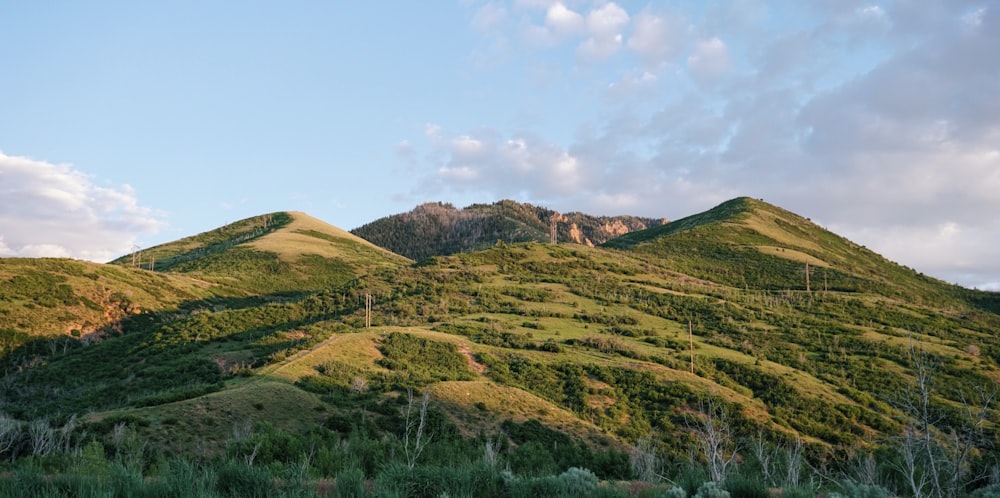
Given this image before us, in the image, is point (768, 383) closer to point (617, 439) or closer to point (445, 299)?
point (617, 439)

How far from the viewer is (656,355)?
53.2 m

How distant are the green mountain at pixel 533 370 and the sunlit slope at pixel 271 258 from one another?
11453 millimetres

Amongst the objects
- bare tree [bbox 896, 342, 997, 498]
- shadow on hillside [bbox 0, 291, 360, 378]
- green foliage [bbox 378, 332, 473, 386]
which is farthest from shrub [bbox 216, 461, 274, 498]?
shadow on hillside [bbox 0, 291, 360, 378]

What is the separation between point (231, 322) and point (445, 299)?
25.2 meters

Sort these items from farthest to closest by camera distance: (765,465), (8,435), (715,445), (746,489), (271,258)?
(271,258), (8,435), (765,465), (715,445), (746,489)

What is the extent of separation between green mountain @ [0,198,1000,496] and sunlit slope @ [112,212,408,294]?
37.6ft

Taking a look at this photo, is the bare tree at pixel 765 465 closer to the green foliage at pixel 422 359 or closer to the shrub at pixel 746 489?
the shrub at pixel 746 489

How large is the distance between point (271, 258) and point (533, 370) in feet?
374

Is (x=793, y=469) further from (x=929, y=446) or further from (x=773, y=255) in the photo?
(x=773, y=255)

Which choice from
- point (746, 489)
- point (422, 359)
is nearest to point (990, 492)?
point (746, 489)

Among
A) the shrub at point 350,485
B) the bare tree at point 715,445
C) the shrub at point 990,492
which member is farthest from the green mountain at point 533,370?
the shrub at point 990,492

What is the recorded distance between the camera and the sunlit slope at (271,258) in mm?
127250

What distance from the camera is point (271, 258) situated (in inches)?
5694

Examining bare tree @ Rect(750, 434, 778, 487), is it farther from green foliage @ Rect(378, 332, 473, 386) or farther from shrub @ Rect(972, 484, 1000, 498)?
green foliage @ Rect(378, 332, 473, 386)
